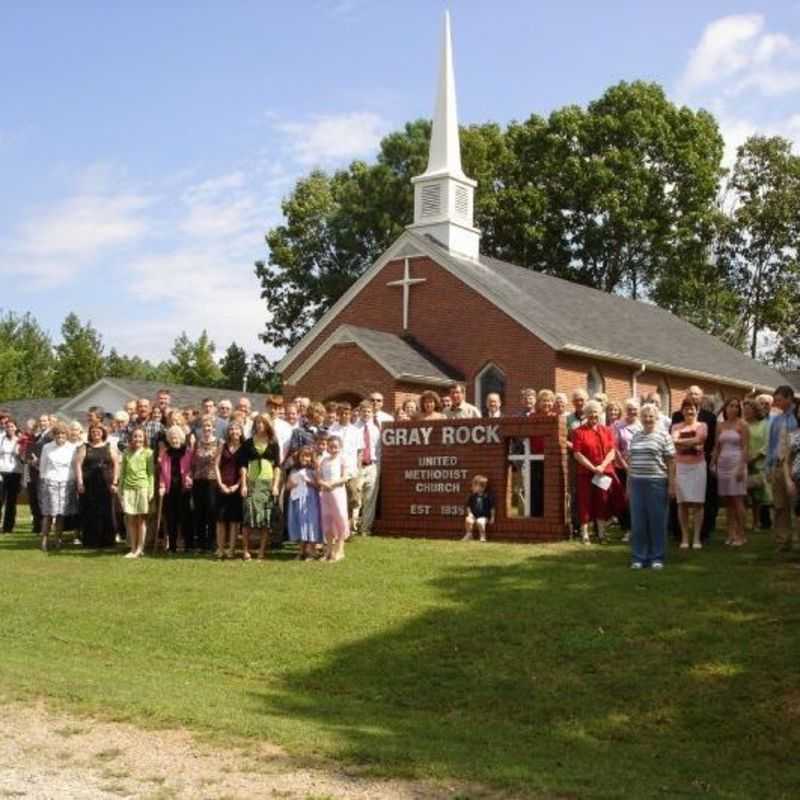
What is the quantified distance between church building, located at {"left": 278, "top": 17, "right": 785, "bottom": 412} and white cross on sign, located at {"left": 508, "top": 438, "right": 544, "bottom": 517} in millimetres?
12274

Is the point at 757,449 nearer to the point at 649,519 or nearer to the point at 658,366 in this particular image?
the point at 649,519

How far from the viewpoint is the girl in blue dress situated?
13949 mm

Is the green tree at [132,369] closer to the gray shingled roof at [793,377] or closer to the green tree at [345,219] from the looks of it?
the green tree at [345,219]

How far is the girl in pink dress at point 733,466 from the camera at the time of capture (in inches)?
507

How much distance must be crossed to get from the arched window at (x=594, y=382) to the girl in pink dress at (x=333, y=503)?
16664 mm

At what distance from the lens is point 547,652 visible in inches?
380

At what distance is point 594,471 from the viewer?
13.7 meters

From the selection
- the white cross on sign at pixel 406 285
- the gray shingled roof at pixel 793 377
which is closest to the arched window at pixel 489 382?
the white cross on sign at pixel 406 285

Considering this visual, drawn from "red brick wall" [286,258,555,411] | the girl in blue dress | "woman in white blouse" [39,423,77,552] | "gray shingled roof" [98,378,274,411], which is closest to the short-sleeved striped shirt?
the girl in blue dress

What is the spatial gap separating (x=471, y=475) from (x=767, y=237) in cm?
4313

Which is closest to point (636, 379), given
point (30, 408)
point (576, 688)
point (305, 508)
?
point (305, 508)

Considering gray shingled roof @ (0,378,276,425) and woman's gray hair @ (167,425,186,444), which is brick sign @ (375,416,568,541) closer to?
woman's gray hair @ (167,425,186,444)

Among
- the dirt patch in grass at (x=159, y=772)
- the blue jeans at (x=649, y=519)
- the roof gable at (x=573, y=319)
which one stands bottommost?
the dirt patch in grass at (x=159, y=772)

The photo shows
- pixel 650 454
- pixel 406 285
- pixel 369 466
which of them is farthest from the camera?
pixel 406 285
